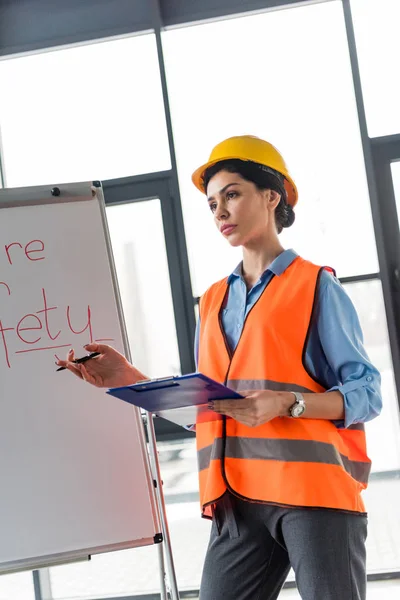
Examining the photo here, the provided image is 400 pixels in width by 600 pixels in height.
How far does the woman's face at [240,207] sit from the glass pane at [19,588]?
2.24 meters

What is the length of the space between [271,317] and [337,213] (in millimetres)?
1735

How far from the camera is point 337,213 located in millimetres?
3035

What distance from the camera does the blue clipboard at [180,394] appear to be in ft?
3.77

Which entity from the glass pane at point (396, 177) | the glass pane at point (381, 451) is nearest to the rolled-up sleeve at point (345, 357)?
the glass pane at point (381, 451)

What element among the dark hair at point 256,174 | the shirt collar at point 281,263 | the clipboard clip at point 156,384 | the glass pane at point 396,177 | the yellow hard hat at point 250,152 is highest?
the glass pane at point 396,177

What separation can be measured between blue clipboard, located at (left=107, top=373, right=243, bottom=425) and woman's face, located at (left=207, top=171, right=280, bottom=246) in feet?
1.36

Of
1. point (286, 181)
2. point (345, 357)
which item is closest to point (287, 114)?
point (286, 181)

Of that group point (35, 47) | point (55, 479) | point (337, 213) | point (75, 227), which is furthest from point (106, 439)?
point (35, 47)

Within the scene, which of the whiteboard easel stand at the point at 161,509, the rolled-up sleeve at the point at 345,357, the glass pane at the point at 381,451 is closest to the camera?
the rolled-up sleeve at the point at 345,357

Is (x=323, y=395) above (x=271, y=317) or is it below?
below

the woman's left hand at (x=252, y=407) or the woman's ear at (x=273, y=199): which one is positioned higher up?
the woman's ear at (x=273, y=199)

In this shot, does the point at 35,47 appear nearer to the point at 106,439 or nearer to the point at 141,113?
the point at 141,113

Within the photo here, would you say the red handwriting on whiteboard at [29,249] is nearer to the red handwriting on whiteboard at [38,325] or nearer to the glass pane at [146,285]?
the red handwriting on whiteboard at [38,325]

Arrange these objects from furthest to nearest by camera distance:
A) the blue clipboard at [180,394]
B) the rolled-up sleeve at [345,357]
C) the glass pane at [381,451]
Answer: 1. the glass pane at [381,451]
2. the rolled-up sleeve at [345,357]
3. the blue clipboard at [180,394]
